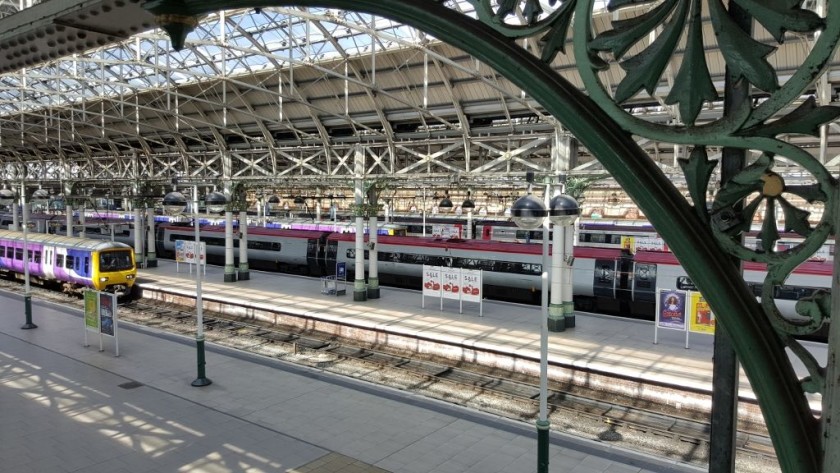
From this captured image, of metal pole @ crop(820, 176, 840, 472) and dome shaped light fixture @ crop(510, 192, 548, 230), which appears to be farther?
dome shaped light fixture @ crop(510, 192, 548, 230)

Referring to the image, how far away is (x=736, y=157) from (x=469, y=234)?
30.5m

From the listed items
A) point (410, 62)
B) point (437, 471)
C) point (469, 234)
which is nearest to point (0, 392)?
point (437, 471)

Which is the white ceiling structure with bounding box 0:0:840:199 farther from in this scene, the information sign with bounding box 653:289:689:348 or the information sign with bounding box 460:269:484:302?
the information sign with bounding box 653:289:689:348

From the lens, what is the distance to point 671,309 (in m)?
15.3

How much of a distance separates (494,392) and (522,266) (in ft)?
25.1

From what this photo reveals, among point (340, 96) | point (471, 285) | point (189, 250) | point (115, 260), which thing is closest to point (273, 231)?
point (189, 250)

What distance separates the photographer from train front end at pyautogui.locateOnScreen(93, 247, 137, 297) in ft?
74.7

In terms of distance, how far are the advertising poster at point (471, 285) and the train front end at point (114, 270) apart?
14184mm

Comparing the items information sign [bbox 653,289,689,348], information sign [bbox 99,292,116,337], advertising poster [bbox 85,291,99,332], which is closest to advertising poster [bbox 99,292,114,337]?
information sign [bbox 99,292,116,337]

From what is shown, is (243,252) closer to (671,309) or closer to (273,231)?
(273,231)

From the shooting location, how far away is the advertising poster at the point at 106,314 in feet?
48.2

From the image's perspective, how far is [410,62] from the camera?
17.7 m

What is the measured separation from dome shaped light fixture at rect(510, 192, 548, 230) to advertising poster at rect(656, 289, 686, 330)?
8968 millimetres

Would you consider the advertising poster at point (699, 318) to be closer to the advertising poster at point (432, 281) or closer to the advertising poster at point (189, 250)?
the advertising poster at point (432, 281)
